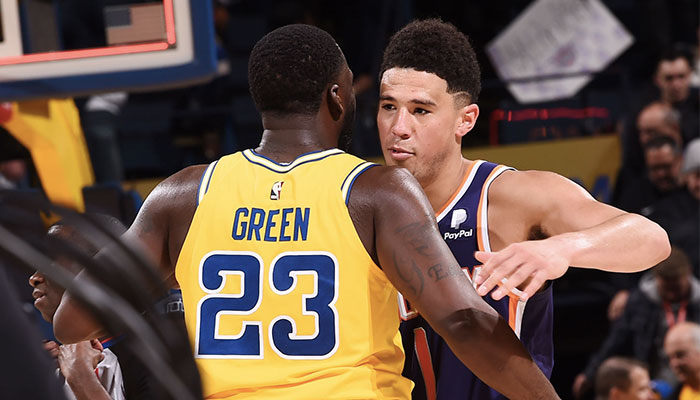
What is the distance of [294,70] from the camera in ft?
8.99

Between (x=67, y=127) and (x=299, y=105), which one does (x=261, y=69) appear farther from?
(x=67, y=127)

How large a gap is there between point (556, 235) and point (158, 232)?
3.85 ft

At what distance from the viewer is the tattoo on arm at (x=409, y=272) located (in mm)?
2541

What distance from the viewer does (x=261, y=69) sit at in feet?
9.10

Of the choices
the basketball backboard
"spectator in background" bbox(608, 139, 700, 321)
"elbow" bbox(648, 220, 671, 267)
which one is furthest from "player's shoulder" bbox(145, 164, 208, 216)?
"spectator in background" bbox(608, 139, 700, 321)

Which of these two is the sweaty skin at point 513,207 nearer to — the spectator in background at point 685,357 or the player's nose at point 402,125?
the player's nose at point 402,125

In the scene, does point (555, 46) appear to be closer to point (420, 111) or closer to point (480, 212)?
point (420, 111)

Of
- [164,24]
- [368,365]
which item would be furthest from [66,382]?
[164,24]

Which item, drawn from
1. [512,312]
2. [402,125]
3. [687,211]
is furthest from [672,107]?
[512,312]

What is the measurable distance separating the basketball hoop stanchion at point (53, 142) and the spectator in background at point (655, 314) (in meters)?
3.63

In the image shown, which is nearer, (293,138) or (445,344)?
(293,138)

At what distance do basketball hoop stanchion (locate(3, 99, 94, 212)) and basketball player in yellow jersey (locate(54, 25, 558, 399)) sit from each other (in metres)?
3.58

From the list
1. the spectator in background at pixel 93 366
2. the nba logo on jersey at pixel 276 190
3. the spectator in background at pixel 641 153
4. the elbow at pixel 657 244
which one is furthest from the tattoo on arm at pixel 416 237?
the spectator in background at pixel 641 153

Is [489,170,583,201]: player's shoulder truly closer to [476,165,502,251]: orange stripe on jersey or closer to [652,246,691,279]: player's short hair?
[476,165,502,251]: orange stripe on jersey
